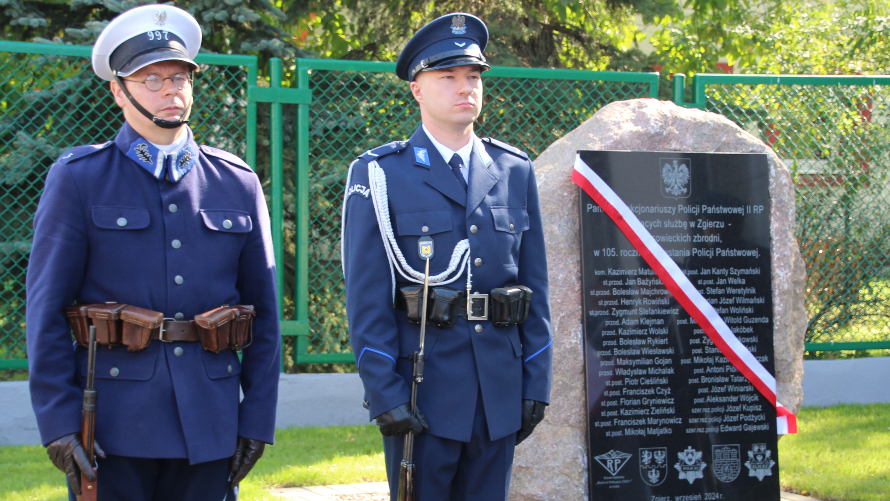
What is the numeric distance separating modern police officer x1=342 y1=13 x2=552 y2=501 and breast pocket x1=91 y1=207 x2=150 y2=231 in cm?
64

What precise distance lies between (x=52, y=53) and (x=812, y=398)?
19.4 feet

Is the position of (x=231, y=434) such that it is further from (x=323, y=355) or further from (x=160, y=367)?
(x=323, y=355)

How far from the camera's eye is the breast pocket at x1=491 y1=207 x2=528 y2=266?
2605mm

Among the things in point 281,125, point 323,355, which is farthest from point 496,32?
point 323,355

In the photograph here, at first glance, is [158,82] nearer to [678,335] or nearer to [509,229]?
[509,229]

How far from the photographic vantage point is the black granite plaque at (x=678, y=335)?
3752mm

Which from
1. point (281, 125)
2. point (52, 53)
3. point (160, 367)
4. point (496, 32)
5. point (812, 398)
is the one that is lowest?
point (812, 398)

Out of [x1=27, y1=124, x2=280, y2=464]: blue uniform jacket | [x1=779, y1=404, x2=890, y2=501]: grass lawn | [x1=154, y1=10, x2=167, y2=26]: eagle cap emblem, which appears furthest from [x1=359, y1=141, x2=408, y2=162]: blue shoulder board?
[x1=779, y1=404, x2=890, y2=501]: grass lawn

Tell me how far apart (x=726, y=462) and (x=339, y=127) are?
3312mm

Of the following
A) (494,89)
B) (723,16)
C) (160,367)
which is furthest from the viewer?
(723,16)

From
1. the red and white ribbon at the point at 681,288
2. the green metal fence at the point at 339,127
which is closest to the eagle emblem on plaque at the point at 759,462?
the red and white ribbon at the point at 681,288

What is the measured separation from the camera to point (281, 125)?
5.25m

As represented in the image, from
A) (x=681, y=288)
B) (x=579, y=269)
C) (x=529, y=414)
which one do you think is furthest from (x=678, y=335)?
(x=529, y=414)

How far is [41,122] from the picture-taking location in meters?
5.25
